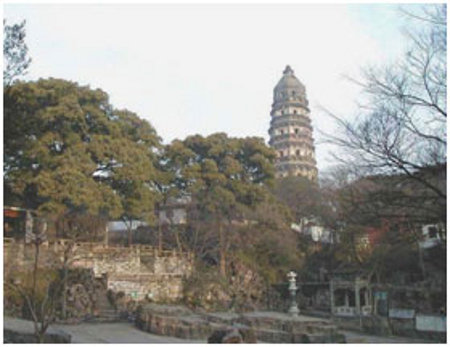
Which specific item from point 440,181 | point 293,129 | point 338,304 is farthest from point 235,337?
point 293,129

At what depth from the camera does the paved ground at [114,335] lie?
11.2 metres

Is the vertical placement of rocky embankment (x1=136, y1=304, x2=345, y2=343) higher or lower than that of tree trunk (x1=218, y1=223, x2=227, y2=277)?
lower

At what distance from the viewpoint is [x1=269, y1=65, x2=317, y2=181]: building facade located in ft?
126

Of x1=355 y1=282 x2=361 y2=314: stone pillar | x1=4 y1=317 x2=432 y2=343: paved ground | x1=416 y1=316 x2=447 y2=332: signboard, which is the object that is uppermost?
x1=355 y1=282 x2=361 y2=314: stone pillar

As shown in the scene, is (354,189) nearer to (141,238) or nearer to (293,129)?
(141,238)

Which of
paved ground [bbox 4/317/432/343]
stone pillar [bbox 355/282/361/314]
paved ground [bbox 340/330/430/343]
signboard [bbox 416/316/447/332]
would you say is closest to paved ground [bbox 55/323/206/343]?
paved ground [bbox 4/317/432/343]

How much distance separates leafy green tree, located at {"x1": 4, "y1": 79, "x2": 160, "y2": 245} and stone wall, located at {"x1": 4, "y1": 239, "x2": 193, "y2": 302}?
1279mm

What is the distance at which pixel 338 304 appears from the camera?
19344mm

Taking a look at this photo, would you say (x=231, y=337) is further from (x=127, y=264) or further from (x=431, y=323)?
(x=127, y=264)

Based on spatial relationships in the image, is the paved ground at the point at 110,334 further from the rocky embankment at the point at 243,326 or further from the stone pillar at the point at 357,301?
the stone pillar at the point at 357,301

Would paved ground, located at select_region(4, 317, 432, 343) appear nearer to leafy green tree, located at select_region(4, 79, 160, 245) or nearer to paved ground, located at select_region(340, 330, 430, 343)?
paved ground, located at select_region(340, 330, 430, 343)

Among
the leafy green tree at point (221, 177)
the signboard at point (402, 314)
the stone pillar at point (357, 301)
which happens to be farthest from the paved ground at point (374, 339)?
the leafy green tree at point (221, 177)

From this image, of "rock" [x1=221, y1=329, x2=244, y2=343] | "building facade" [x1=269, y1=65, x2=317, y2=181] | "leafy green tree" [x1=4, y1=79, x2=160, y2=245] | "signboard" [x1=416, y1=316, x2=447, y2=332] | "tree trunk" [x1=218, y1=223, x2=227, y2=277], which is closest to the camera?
"rock" [x1=221, y1=329, x2=244, y2=343]

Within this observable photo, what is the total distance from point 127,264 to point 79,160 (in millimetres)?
4113
